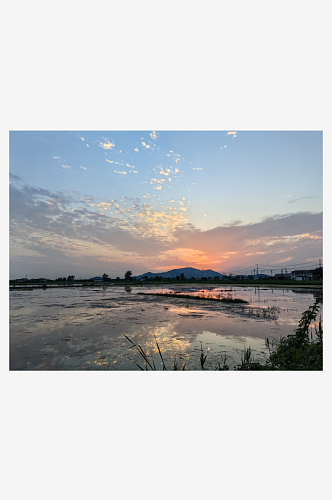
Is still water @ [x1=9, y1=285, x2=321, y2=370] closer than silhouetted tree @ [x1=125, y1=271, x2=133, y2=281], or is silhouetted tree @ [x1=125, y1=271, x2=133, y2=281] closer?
still water @ [x1=9, y1=285, x2=321, y2=370]

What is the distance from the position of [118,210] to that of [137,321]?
225 inches

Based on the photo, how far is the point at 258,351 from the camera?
21.7 feet

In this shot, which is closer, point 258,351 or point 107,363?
point 107,363

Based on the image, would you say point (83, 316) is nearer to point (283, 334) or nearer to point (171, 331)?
point (171, 331)

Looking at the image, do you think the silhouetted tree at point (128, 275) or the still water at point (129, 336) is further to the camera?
the silhouetted tree at point (128, 275)

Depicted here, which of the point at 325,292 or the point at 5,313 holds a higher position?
the point at 325,292

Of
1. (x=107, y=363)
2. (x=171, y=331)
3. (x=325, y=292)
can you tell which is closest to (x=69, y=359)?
(x=107, y=363)

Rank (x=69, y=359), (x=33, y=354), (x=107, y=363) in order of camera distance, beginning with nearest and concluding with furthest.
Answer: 1. (x=107, y=363)
2. (x=69, y=359)
3. (x=33, y=354)

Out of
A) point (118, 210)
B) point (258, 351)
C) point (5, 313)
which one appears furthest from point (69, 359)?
point (118, 210)

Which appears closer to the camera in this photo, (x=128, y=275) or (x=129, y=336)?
(x=129, y=336)

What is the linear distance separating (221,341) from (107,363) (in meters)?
4.03

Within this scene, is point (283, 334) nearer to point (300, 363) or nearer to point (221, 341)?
point (221, 341)

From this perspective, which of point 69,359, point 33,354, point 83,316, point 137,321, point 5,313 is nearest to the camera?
point 5,313

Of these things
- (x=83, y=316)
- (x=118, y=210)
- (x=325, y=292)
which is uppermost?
(x=118, y=210)
